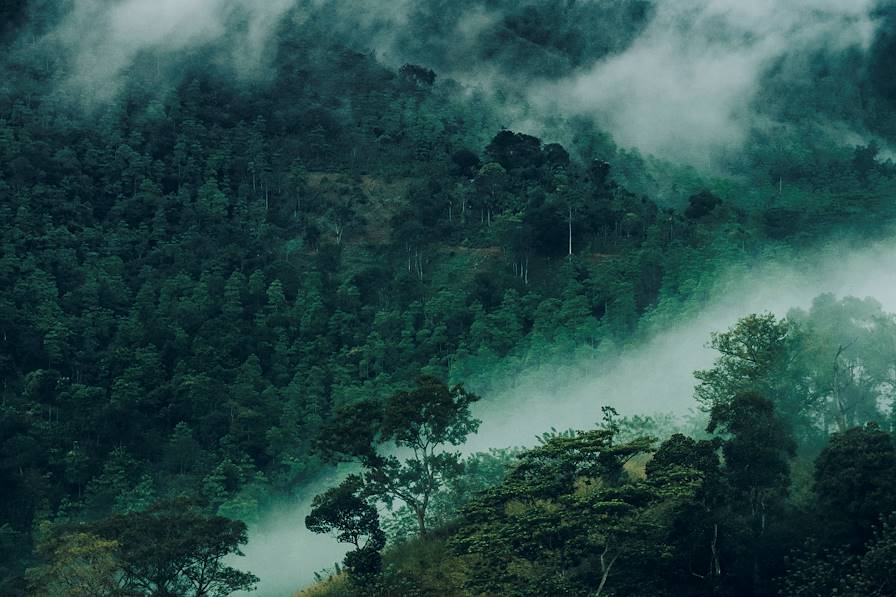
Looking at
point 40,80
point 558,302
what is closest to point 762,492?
point 558,302

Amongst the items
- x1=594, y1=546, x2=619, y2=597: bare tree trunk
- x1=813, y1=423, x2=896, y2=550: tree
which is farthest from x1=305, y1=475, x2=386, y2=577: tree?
x1=813, y1=423, x2=896, y2=550: tree

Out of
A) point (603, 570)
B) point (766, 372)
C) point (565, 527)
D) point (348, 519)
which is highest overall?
point (766, 372)

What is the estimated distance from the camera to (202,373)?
47.2m

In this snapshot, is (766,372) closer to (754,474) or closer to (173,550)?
(754,474)

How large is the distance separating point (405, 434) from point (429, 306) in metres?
21.8

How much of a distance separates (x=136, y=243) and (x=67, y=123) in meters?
11.9

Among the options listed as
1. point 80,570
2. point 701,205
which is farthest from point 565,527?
point 701,205

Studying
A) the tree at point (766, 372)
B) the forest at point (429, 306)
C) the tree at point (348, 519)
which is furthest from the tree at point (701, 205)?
the tree at point (348, 519)

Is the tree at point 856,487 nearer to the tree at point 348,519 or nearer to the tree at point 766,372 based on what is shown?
the tree at point 766,372

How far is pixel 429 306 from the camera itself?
172 ft

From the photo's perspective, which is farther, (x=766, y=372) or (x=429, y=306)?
(x=429, y=306)

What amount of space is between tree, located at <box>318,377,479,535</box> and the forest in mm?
97

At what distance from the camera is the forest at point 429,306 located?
27234 mm

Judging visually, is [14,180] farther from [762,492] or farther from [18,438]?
[762,492]
